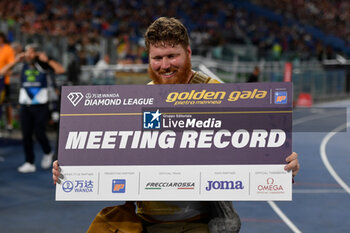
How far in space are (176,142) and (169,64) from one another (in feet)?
1.31

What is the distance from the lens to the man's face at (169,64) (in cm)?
271

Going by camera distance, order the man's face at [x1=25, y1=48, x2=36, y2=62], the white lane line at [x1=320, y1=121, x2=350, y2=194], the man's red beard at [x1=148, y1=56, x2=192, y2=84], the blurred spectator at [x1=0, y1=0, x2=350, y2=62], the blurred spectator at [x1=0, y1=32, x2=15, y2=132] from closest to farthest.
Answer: the man's red beard at [x1=148, y1=56, x2=192, y2=84] → the white lane line at [x1=320, y1=121, x2=350, y2=194] → the man's face at [x1=25, y1=48, x2=36, y2=62] → the blurred spectator at [x1=0, y1=32, x2=15, y2=132] → the blurred spectator at [x1=0, y1=0, x2=350, y2=62]

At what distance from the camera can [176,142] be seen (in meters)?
2.74

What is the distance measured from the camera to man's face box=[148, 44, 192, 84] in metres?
2.71

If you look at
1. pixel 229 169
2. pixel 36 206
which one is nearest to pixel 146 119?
pixel 229 169

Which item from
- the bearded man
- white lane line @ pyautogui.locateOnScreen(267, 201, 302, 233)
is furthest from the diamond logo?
white lane line @ pyautogui.locateOnScreen(267, 201, 302, 233)

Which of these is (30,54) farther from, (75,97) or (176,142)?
(176,142)

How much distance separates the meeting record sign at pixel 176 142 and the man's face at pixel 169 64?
0.09 m

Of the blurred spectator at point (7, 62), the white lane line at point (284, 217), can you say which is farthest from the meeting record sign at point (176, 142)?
the blurred spectator at point (7, 62)

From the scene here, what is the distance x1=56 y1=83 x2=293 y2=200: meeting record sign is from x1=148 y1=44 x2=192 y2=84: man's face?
9 centimetres

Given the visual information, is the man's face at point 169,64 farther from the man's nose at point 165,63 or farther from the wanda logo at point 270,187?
the wanda logo at point 270,187

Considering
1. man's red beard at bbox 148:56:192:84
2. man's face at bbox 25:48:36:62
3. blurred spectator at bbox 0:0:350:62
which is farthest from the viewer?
blurred spectator at bbox 0:0:350:62

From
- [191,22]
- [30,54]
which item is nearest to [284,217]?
[30,54]

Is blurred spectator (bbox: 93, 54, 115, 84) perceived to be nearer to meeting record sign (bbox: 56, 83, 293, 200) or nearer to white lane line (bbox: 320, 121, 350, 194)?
white lane line (bbox: 320, 121, 350, 194)
